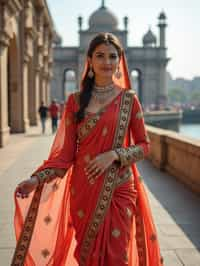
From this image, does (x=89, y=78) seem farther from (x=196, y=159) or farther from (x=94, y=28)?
(x=94, y=28)

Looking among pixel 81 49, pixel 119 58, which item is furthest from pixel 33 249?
pixel 81 49

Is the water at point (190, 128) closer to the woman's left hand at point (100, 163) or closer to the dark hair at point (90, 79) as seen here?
the dark hair at point (90, 79)

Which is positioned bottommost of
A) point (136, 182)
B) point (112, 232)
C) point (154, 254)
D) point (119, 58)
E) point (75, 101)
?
point (154, 254)

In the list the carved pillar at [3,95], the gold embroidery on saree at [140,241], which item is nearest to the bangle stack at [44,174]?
the gold embroidery on saree at [140,241]

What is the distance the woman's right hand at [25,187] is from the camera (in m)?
2.57

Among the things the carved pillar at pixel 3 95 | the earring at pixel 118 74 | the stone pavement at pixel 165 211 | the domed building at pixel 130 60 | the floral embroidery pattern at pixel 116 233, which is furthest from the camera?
the domed building at pixel 130 60

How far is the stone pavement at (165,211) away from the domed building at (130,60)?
4727 centimetres

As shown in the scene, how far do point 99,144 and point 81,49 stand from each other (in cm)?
5493

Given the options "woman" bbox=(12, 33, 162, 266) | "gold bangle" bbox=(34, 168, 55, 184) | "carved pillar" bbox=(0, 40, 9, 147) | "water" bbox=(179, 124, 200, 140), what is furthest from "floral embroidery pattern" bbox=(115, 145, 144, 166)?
"water" bbox=(179, 124, 200, 140)

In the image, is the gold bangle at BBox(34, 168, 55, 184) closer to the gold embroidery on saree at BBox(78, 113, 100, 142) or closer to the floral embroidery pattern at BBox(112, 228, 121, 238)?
the gold embroidery on saree at BBox(78, 113, 100, 142)

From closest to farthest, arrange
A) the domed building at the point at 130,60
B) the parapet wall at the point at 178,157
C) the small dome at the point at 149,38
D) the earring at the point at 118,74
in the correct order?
1. the earring at the point at 118,74
2. the parapet wall at the point at 178,157
3. the domed building at the point at 130,60
4. the small dome at the point at 149,38

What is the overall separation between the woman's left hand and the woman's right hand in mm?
368

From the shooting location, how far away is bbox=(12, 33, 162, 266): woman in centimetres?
251

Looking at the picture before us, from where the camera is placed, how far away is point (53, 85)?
187ft
